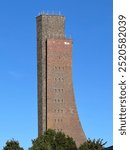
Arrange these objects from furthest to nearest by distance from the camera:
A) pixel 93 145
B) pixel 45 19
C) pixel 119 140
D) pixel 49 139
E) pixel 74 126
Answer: pixel 45 19 < pixel 74 126 < pixel 49 139 < pixel 93 145 < pixel 119 140

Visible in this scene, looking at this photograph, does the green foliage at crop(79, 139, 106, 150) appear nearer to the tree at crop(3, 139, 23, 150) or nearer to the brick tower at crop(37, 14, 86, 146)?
the tree at crop(3, 139, 23, 150)

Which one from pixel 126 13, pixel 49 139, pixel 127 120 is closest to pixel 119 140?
pixel 127 120

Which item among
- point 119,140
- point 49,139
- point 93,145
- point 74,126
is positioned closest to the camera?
point 119,140

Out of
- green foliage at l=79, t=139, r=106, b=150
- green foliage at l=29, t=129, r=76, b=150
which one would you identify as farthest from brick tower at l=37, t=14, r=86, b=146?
green foliage at l=79, t=139, r=106, b=150

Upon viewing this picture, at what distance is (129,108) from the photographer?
1691cm

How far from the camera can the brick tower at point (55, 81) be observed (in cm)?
12356

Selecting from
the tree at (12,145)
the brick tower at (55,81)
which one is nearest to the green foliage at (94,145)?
the tree at (12,145)

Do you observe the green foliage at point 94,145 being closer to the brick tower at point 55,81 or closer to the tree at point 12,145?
the tree at point 12,145

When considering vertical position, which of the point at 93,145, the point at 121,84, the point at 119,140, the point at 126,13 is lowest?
the point at 119,140

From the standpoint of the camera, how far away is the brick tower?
124 metres

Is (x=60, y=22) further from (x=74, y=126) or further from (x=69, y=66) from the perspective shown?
(x=74, y=126)

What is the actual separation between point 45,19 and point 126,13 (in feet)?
377

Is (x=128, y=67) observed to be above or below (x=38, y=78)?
below

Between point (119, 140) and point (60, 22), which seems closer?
point (119, 140)
